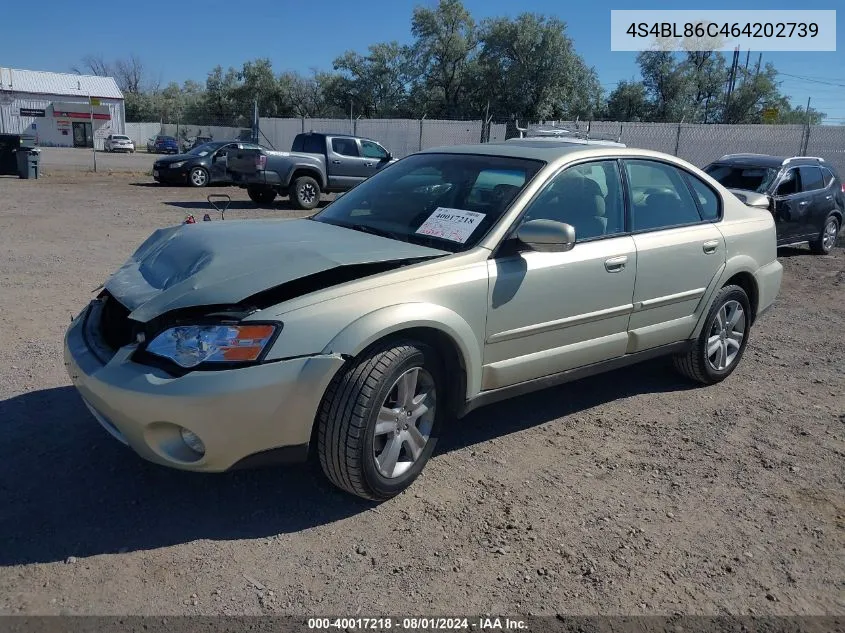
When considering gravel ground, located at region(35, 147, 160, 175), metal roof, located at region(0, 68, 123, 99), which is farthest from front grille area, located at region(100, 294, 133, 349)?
metal roof, located at region(0, 68, 123, 99)

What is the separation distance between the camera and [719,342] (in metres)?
5.03

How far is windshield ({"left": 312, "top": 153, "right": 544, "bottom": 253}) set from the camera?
3715mm

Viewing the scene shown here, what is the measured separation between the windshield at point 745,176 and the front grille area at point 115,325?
9.46 meters

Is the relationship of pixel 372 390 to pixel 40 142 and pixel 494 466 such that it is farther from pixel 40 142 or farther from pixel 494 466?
pixel 40 142

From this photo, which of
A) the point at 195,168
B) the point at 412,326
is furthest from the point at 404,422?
the point at 195,168

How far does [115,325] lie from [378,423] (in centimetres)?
138

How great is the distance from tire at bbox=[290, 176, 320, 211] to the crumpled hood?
11.9 meters

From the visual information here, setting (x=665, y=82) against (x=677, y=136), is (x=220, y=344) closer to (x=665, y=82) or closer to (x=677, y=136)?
(x=677, y=136)

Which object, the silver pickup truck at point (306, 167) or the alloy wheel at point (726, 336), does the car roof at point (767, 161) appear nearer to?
the alloy wheel at point (726, 336)

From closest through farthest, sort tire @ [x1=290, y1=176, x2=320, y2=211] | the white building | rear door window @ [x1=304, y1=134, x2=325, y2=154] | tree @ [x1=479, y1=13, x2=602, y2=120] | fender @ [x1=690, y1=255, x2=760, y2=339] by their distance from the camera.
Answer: fender @ [x1=690, y1=255, x2=760, y2=339]
tire @ [x1=290, y1=176, x2=320, y2=211]
rear door window @ [x1=304, y1=134, x2=325, y2=154]
tree @ [x1=479, y1=13, x2=602, y2=120]
the white building

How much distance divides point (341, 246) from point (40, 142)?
62292 millimetres

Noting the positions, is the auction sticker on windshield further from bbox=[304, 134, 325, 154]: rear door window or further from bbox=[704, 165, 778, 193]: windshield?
bbox=[304, 134, 325, 154]: rear door window

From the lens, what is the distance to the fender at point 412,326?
116 inches

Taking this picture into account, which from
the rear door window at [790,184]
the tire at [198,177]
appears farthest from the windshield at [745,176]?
the tire at [198,177]
